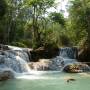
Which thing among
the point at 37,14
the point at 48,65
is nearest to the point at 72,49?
the point at 48,65

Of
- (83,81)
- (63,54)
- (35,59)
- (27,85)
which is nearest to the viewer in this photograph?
(27,85)

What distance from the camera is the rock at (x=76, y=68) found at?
23214mm

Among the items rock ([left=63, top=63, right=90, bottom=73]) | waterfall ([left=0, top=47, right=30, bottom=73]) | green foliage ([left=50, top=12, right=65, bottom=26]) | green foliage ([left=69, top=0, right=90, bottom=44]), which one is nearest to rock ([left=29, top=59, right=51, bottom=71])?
waterfall ([left=0, top=47, right=30, bottom=73])

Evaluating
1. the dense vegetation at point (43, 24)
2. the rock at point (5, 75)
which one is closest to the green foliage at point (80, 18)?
the dense vegetation at point (43, 24)

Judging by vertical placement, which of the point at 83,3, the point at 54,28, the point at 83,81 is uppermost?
the point at 83,3

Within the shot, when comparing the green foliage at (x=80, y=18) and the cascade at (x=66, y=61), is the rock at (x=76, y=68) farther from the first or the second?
the green foliage at (x=80, y=18)

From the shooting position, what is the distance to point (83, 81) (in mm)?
18391

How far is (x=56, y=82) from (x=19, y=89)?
307 cm

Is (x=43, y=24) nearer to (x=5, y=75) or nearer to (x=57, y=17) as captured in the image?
(x=57, y=17)

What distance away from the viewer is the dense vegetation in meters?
31.7

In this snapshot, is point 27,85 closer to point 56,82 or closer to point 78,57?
point 56,82

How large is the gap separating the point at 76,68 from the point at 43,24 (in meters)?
17.6

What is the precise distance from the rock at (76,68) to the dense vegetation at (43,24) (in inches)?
231

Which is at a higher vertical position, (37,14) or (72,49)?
(37,14)
